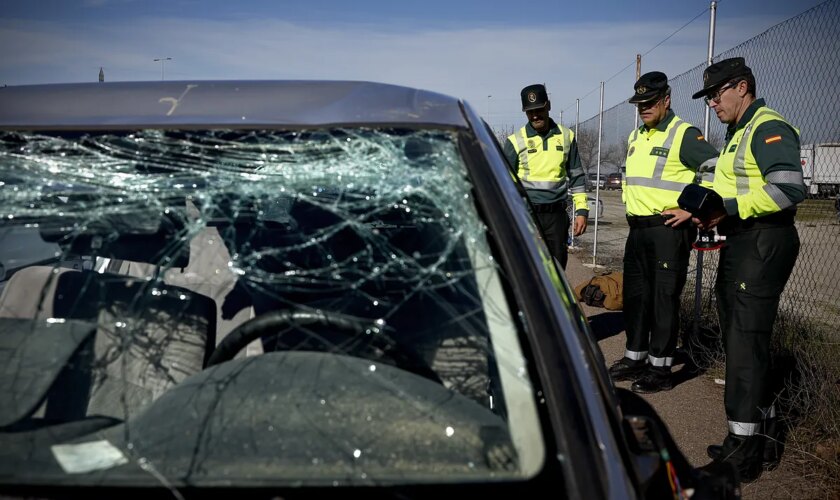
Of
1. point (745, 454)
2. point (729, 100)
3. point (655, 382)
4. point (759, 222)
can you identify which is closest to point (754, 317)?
point (759, 222)

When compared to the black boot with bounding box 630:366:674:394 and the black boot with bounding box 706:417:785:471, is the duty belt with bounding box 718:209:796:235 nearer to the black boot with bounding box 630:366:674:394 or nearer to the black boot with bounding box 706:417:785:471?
the black boot with bounding box 706:417:785:471

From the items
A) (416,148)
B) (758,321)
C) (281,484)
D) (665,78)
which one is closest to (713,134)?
(665,78)

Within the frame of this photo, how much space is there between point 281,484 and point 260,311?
1.76ft

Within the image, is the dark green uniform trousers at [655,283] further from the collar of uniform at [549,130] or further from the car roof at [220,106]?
the car roof at [220,106]

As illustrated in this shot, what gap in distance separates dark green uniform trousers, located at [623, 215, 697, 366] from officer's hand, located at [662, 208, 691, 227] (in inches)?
7.6

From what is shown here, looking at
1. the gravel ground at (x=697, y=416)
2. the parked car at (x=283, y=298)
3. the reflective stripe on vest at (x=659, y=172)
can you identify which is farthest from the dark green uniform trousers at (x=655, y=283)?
the parked car at (x=283, y=298)

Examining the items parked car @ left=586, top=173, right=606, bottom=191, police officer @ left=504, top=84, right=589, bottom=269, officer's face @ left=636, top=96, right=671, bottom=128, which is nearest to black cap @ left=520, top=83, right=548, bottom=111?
police officer @ left=504, top=84, right=589, bottom=269

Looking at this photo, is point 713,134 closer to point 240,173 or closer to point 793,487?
point 793,487

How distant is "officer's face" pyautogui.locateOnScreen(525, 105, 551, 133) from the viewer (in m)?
5.42

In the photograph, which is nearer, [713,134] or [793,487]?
[793,487]

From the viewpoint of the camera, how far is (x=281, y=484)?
3.62ft

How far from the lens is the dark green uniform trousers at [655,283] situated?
174 inches

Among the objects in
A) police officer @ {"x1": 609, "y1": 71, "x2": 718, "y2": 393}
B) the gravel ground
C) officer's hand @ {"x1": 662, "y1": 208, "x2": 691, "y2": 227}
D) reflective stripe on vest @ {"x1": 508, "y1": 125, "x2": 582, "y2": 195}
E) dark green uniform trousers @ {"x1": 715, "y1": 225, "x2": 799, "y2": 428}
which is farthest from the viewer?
reflective stripe on vest @ {"x1": 508, "y1": 125, "x2": 582, "y2": 195}

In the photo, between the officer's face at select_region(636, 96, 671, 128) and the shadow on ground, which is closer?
the officer's face at select_region(636, 96, 671, 128)
